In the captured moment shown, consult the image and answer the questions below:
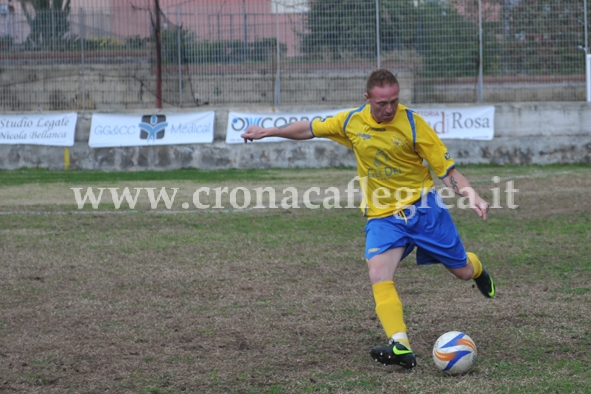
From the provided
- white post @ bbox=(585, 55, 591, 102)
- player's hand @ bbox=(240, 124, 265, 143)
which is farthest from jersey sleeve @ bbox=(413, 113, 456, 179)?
white post @ bbox=(585, 55, 591, 102)

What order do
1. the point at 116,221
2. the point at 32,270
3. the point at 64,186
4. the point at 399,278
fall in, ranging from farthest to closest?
the point at 64,186, the point at 116,221, the point at 32,270, the point at 399,278

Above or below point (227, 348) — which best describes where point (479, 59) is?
above

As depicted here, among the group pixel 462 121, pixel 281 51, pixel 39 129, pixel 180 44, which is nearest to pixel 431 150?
pixel 462 121

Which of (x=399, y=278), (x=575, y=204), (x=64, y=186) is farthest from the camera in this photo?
(x=64, y=186)

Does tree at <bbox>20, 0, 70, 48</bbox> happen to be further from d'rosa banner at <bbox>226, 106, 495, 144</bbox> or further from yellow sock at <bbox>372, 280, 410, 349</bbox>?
yellow sock at <bbox>372, 280, 410, 349</bbox>

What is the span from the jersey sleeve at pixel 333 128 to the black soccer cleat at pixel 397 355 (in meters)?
1.46

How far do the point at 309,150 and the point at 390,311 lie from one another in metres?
15.0

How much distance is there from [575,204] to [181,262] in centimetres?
651

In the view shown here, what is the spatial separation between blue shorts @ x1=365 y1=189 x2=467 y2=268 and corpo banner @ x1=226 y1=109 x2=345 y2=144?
14280 mm

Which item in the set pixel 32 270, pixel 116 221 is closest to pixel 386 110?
pixel 32 270

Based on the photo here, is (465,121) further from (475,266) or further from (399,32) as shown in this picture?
(475,266)

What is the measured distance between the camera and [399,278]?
24.6 ft

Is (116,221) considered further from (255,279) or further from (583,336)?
(583,336)

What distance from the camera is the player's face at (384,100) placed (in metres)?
5.08
